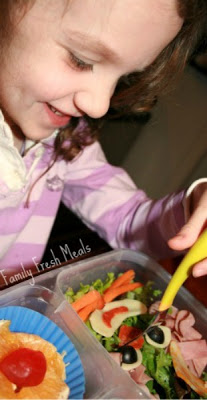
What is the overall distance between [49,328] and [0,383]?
0.13 metres

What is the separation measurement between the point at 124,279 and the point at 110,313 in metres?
0.09

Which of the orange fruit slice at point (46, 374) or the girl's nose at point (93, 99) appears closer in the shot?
the orange fruit slice at point (46, 374)

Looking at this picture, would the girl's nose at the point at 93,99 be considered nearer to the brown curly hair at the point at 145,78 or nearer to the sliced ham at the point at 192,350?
the brown curly hair at the point at 145,78

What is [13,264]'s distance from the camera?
3.55ft

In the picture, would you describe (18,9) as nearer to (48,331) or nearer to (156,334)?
(48,331)

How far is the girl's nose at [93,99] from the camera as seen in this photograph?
72 cm

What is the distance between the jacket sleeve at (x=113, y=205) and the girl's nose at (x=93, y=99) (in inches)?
15.2

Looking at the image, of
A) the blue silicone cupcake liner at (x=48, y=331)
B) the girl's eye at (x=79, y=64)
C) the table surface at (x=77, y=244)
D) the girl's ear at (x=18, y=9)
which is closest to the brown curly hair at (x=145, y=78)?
the girl's ear at (x=18, y=9)

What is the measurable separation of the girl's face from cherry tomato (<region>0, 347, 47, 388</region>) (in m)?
0.40

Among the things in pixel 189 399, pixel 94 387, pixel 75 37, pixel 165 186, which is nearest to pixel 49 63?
pixel 75 37

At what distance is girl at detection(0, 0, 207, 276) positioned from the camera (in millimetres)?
644

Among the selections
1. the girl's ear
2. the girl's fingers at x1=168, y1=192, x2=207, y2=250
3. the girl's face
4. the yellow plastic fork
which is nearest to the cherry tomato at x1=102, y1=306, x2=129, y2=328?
the yellow plastic fork

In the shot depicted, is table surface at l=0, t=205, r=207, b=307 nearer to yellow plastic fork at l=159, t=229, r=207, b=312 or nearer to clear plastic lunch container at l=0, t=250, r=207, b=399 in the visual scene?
clear plastic lunch container at l=0, t=250, r=207, b=399

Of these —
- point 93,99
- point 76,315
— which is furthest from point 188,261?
point 93,99
